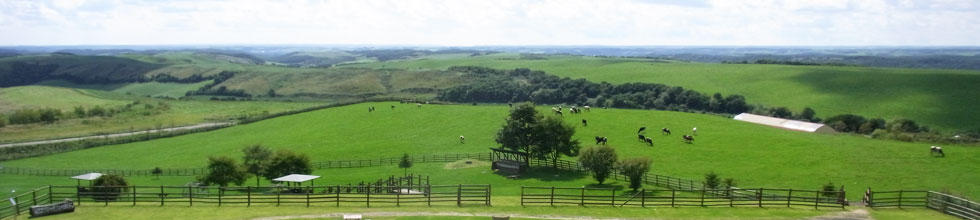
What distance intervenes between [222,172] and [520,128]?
2193 cm

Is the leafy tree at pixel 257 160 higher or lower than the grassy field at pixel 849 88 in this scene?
lower

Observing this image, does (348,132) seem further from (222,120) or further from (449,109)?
(222,120)

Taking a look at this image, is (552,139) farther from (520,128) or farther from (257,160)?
(257,160)

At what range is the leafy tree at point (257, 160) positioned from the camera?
42031 millimetres

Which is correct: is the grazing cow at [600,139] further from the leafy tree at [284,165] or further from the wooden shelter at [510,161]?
the leafy tree at [284,165]

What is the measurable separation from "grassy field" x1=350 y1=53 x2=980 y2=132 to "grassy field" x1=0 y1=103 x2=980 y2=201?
109 ft

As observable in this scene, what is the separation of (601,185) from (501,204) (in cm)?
1467

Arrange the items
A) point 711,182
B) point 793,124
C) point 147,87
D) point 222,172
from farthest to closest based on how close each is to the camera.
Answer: point 147,87 < point 793,124 < point 222,172 < point 711,182

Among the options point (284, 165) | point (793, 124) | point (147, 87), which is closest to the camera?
point (284, 165)

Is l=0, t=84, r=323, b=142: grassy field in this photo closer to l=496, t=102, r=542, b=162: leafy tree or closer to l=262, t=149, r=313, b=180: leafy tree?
l=262, t=149, r=313, b=180: leafy tree

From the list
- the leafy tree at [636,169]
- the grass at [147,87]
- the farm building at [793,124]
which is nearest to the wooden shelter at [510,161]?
the leafy tree at [636,169]

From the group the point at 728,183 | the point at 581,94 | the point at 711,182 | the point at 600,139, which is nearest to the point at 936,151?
the point at 728,183

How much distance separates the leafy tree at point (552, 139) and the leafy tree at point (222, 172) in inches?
846

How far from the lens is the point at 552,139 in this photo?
45781 millimetres
